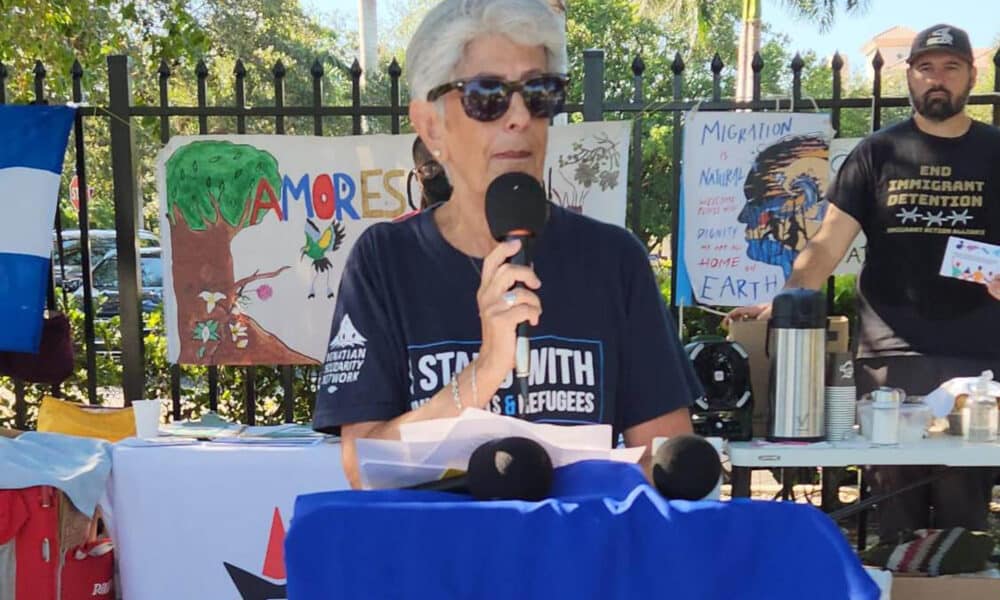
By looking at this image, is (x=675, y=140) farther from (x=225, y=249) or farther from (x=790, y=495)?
(x=225, y=249)

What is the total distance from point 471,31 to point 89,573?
2890 mm

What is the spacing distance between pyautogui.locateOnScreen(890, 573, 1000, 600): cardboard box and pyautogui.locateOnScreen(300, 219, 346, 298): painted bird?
2824 mm

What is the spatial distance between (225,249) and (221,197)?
248 millimetres

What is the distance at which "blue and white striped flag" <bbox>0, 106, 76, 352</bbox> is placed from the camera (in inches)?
183

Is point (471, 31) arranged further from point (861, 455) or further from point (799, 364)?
point (861, 455)

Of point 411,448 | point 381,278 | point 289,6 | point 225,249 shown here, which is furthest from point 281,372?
point 289,6

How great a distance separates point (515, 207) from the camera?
4.86ft

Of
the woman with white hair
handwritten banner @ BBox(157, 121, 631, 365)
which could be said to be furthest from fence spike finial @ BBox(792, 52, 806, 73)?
the woman with white hair

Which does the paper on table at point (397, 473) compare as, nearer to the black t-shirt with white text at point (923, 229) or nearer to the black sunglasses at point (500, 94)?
the black sunglasses at point (500, 94)

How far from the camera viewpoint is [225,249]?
191 inches

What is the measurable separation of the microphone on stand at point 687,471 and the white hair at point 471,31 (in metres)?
0.71

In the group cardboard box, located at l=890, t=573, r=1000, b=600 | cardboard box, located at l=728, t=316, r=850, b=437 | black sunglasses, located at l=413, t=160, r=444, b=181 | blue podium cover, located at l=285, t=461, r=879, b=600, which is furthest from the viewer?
cardboard box, located at l=728, t=316, r=850, b=437

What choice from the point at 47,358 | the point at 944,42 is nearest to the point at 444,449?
the point at 944,42

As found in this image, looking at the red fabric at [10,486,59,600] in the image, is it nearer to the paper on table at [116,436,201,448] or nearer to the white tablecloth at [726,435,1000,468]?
the paper on table at [116,436,201,448]
